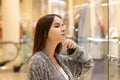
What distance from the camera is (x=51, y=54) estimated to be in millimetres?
2045

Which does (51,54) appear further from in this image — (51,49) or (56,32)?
(56,32)

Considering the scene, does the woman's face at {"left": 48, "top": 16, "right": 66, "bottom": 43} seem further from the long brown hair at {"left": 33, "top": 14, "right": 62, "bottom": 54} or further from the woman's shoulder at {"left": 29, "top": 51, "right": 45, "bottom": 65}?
the woman's shoulder at {"left": 29, "top": 51, "right": 45, "bottom": 65}

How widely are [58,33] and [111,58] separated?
131 cm

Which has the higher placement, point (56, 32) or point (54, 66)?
point (56, 32)

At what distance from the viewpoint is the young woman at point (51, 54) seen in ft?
6.31

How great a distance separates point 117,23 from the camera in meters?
3.17

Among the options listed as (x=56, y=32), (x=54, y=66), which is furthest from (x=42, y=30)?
(x=54, y=66)

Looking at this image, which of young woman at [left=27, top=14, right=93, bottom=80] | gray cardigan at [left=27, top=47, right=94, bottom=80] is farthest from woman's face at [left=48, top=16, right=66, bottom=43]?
gray cardigan at [left=27, top=47, right=94, bottom=80]

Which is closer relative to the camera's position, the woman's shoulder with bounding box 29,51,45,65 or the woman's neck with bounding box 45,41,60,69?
the woman's shoulder with bounding box 29,51,45,65

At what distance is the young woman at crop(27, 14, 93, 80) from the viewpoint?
1923 millimetres

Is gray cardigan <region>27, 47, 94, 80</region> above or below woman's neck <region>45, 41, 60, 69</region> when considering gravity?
below

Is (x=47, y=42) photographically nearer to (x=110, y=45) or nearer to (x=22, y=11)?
(x=110, y=45)

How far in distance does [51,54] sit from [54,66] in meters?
0.10

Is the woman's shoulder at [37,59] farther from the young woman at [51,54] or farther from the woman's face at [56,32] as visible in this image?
the woman's face at [56,32]
